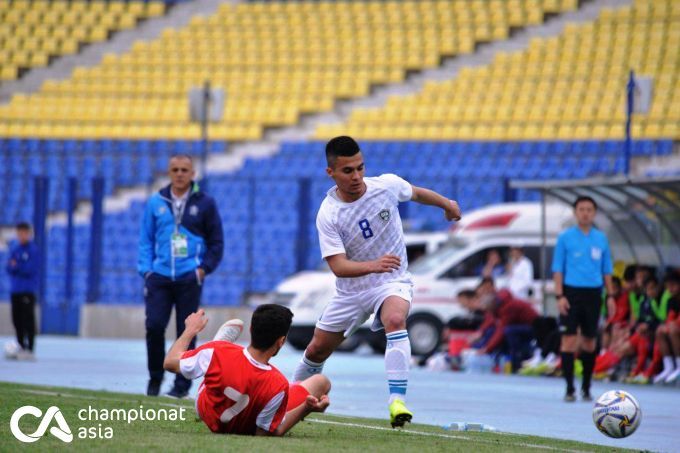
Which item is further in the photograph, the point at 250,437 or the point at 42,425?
A: the point at 42,425

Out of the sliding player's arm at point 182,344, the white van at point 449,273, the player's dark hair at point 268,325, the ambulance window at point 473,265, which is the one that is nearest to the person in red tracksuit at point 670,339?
the white van at point 449,273

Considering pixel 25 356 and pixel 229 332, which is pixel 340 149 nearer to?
pixel 229 332

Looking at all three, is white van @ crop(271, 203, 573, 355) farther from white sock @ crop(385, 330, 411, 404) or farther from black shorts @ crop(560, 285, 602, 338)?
white sock @ crop(385, 330, 411, 404)

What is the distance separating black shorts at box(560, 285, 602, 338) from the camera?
14.1m

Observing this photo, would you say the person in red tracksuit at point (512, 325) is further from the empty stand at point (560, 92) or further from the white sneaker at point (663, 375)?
the empty stand at point (560, 92)

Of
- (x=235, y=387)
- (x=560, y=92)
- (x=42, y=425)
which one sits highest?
(x=560, y=92)

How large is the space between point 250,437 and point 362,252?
171 cm

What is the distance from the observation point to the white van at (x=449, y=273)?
2250 cm

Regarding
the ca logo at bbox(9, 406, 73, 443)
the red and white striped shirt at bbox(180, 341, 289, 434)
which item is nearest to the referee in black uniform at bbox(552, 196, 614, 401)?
the ca logo at bbox(9, 406, 73, 443)

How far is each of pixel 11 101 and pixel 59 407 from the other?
27.6 metres

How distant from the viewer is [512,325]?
64.1 ft

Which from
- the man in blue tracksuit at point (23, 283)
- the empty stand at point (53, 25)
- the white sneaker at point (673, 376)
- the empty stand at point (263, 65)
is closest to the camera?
the white sneaker at point (673, 376)

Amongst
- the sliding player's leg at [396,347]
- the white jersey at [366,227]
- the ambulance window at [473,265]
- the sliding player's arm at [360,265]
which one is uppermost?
the white jersey at [366,227]

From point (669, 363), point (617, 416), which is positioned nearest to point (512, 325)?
point (669, 363)
